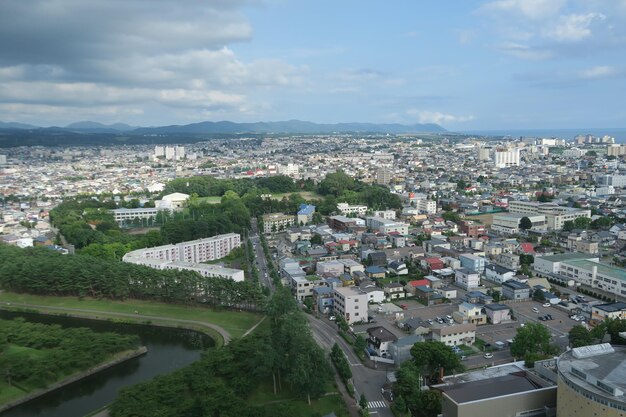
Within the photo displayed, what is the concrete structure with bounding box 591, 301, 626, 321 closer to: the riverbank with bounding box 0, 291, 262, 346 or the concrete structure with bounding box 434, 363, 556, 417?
the concrete structure with bounding box 434, 363, 556, 417

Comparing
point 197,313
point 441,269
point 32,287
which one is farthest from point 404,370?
point 32,287

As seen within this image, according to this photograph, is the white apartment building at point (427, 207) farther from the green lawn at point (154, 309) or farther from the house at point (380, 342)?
the house at point (380, 342)

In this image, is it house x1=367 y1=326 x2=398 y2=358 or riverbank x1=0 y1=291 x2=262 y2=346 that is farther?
riverbank x1=0 y1=291 x2=262 y2=346

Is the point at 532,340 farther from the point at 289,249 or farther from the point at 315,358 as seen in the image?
the point at 289,249

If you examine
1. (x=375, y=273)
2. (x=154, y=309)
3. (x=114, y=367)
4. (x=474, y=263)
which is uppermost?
(x=474, y=263)

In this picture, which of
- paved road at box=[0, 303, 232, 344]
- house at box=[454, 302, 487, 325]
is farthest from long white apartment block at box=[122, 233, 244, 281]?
house at box=[454, 302, 487, 325]

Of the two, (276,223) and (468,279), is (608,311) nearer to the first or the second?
(468,279)

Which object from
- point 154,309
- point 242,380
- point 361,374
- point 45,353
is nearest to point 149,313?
point 154,309
